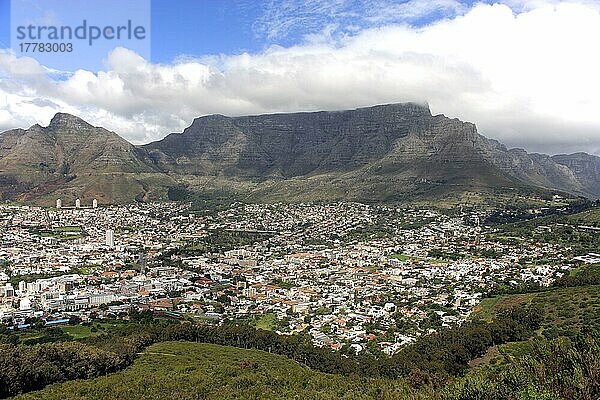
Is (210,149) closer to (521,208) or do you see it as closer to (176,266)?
(521,208)

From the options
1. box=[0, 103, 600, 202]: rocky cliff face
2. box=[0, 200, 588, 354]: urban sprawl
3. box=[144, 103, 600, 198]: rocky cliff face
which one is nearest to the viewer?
box=[0, 200, 588, 354]: urban sprawl

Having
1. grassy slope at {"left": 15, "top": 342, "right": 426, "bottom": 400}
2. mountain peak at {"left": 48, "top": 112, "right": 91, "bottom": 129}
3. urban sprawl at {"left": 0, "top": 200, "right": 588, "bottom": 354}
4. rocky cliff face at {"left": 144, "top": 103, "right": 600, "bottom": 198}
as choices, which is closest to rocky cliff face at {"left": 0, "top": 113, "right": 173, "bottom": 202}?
mountain peak at {"left": 48, "top": 112, "right": 91, "bottom": 129}

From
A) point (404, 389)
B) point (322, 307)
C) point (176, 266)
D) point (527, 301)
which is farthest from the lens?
point (176, 266)

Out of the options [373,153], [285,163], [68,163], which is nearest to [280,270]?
[373,153]

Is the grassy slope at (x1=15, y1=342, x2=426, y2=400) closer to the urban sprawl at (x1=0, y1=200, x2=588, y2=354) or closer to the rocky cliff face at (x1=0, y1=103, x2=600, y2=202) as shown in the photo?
the urban sprawl at (x1=0, y1=200, x2=588, y2=354)

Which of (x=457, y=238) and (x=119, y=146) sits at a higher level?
(x=119, y=146)

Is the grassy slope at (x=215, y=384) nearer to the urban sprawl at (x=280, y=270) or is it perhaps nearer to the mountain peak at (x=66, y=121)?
the urban sprawl at (x=280, y=270)

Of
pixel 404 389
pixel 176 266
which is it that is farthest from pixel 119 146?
pixel 404 389
